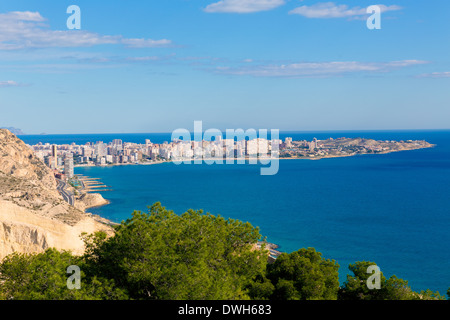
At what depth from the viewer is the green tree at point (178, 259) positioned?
9516 millimetres

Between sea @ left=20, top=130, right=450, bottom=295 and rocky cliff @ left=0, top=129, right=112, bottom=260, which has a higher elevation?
rocky cliff @ left=0, top=129, right=112, bottom=260

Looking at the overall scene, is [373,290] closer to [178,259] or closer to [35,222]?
[178,259]

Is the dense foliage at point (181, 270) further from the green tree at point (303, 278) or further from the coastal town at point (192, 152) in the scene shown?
the coastal town at point (192, 152)

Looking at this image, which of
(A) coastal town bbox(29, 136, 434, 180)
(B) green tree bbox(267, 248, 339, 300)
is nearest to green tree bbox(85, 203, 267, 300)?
(B) green tree bbox(267, 248, 339, 300)

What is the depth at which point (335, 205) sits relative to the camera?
49188 millimetres

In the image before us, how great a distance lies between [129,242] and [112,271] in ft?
3.34

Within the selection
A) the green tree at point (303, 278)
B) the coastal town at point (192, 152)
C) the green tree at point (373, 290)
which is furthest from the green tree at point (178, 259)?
the coastal town at point (192, 152)

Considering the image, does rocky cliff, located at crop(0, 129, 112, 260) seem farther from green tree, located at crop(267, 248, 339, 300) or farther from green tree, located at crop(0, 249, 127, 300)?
green tree, located at crop(267, 248, 339, 300)

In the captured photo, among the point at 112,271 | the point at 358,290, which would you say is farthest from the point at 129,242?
the point at 358,290

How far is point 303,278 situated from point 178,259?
11.8 ft

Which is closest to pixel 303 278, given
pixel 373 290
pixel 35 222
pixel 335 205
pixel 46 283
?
pixel 373 290

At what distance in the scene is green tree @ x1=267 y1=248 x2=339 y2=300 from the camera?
36.9 ft

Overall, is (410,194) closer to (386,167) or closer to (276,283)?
(386,167)

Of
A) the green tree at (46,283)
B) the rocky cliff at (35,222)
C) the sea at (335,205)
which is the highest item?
the green tree at (46,283)
